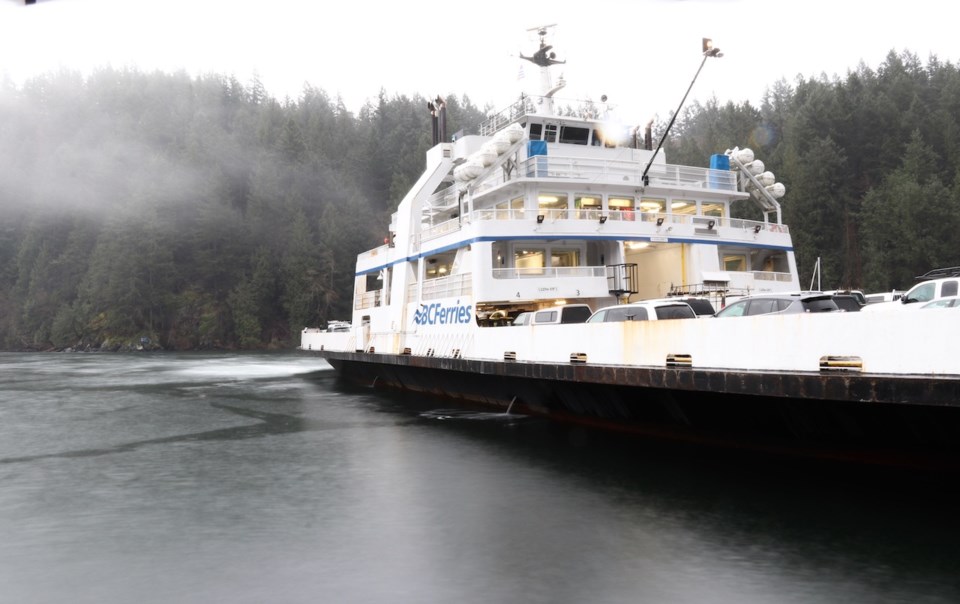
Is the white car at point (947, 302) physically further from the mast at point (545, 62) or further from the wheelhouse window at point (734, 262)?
the mast at point (545, 62)

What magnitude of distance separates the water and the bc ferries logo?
3.87m

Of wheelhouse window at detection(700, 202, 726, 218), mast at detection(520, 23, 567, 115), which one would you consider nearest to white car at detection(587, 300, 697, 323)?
wheelhouse window at detection(700, 202, 726, 218)

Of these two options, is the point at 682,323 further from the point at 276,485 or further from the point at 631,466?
the point at 276,485

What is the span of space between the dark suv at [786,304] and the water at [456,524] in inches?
101

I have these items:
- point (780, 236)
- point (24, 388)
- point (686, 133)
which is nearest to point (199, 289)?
point (24, 388)

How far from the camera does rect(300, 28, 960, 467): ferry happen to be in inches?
311

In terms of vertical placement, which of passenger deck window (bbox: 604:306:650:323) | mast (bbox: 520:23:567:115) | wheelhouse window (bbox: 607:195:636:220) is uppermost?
mast (bbox: 520:23:567:115)

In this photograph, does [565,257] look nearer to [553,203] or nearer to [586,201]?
[553,203]

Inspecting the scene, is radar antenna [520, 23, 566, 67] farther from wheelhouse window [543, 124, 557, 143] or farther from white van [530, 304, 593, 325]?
white van [530, 304, 593, 325]

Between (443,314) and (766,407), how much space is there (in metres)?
11.1

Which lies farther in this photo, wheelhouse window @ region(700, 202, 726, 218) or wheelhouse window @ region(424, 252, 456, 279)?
wheelhouse window @ region(424, 252, 456, 279)

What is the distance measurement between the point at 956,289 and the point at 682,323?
6.77 metres

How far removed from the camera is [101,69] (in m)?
127

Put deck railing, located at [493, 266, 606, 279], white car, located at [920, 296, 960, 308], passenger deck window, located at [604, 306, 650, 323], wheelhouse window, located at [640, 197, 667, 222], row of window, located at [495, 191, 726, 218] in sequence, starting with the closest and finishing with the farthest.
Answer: white car, located at [920, 296, 960, 308] < passenger deck window, located at [604, 306, 650, 323] < deck railing, located at [493, 266, 606, 279] < row of window, located at [495, 191, 726, 218] < wheelhouse window, located at [640, 197, 667, 222]
